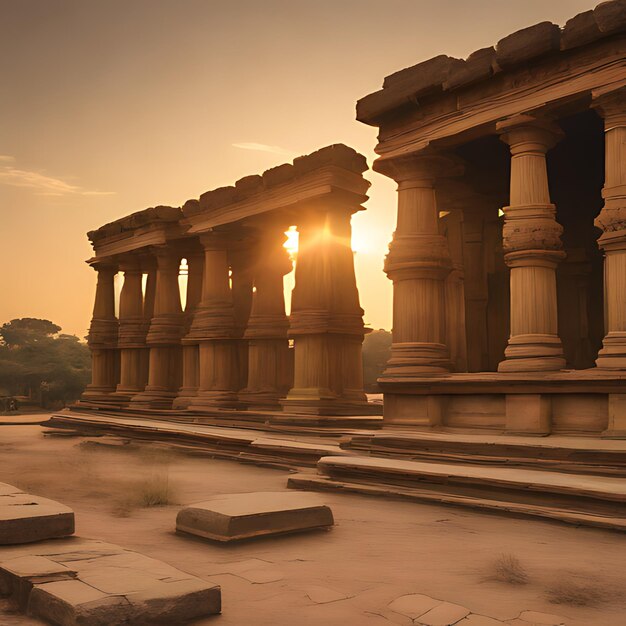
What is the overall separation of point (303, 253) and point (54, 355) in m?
48.0

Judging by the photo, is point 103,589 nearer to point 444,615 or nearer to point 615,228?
point 444,615

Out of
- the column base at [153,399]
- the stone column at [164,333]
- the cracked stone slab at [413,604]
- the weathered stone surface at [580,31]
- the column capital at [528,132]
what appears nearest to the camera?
the cracked stone slab at [413,604]

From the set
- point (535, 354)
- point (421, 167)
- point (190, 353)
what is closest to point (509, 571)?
point (535, 354)

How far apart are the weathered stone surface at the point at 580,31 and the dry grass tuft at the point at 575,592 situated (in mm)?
7464

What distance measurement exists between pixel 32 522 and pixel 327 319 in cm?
1034

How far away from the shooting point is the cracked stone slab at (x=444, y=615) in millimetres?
3832

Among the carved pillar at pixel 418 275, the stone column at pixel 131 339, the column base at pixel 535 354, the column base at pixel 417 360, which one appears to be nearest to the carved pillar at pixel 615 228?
the column base at pixel 535 354

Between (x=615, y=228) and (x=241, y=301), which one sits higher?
(x=241, y=301)

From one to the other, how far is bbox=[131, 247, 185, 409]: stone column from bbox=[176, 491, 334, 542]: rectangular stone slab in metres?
15.2

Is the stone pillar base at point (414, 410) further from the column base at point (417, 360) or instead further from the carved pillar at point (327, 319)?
the carved pillar at point (327, 319)

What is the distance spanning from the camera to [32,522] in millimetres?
5375

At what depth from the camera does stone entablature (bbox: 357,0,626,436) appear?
9438mm

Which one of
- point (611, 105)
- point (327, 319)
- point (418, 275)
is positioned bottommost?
point (327, 319)

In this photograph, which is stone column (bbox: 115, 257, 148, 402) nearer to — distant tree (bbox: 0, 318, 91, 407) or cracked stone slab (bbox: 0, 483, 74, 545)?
cracked stone slab (bbox: 0, 483, 74, 545)
